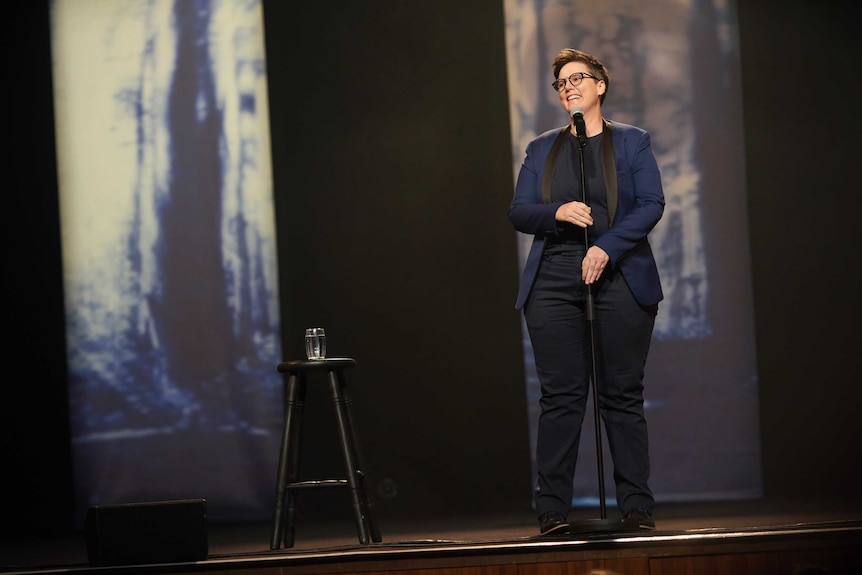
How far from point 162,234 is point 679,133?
2.34 meters

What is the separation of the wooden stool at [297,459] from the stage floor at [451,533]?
0.08 meters

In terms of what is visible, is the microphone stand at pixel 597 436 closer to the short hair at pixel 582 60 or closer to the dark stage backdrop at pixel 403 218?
the short hair at pixel 582 60

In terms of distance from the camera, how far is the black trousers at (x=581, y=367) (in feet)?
10.4

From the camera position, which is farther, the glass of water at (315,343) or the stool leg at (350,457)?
the glass of water at (315,343)

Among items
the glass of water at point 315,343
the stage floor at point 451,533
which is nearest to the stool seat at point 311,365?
the glass of water at point 315,343

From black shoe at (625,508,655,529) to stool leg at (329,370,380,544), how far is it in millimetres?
811

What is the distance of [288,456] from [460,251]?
153 centimetres

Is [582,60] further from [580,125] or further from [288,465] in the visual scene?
[288,465]

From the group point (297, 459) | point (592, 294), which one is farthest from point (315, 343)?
point (592, 294)

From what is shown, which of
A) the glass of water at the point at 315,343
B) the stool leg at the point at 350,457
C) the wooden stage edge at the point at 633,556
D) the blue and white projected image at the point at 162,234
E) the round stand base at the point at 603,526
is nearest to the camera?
the wooden stage edge at the point at 633,556

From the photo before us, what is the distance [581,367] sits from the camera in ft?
10.5

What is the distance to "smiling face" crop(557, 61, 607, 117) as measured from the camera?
A: 10.5 feet

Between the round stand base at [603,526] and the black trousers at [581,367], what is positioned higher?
the black trousers at [581,367]

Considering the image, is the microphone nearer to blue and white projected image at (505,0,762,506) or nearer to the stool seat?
the stool seat
